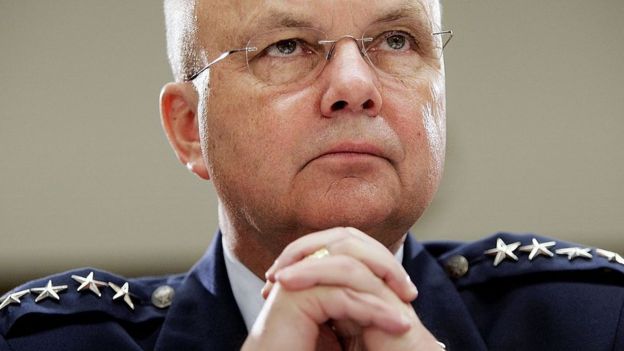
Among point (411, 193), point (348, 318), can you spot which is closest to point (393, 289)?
point (348, 318)

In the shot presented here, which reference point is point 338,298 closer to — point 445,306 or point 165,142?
point 445,306

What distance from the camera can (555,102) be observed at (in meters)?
4.89

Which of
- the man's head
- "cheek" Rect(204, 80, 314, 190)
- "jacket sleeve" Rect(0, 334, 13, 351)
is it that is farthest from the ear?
"jacket sleeve" Rect(0, 334, 13, 351)

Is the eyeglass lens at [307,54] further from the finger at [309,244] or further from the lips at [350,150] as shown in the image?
the finger at [309,244]

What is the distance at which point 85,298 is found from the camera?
2537 mm

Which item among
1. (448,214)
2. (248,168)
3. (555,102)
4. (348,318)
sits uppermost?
(248,168)

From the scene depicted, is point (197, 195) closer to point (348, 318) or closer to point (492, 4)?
point (492, 4)

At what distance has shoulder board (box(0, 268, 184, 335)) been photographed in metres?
2.50

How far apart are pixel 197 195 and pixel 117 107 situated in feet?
1.92

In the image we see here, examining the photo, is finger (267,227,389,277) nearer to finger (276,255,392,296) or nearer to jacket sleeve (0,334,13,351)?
finger (276,255,392,296)

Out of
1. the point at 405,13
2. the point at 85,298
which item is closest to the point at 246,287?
the point at 85,298

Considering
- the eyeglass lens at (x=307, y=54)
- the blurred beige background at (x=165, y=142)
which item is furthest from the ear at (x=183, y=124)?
the blurred beige background at (x=165, y=142)

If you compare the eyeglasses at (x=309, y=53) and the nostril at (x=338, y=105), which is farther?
the eyeglasses at (x=309, y=53)

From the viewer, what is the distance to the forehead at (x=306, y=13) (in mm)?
2359
